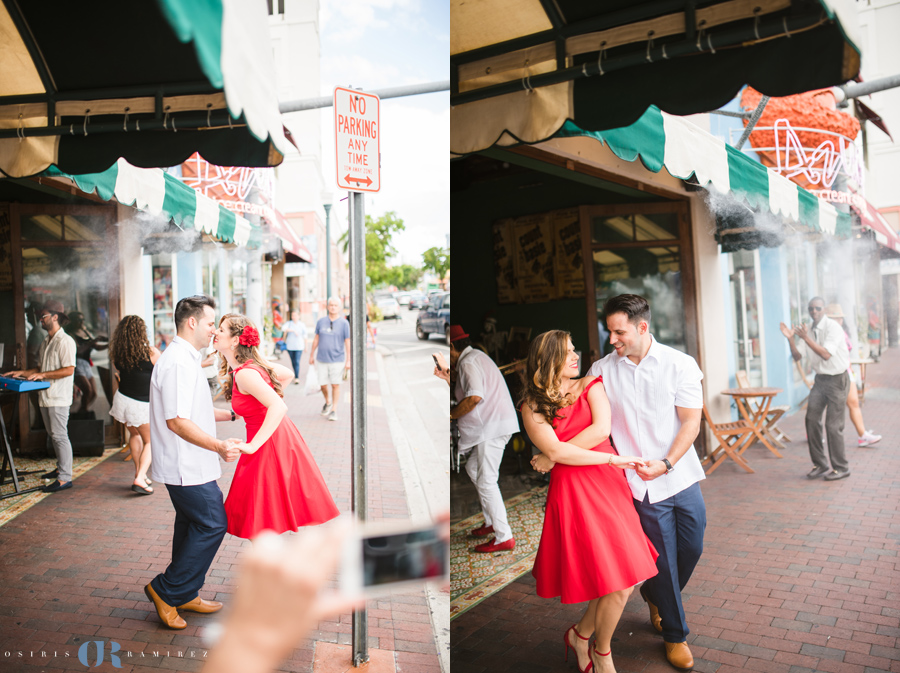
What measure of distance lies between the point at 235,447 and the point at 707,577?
265 centimetres

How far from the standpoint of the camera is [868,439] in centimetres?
342

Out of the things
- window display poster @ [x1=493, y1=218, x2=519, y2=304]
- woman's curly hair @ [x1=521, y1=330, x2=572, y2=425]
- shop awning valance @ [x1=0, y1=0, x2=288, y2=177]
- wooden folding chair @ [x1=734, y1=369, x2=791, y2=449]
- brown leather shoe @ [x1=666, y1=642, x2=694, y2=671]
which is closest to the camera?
shop awning valance @ [x1=0, y1=0, x2=288, y2=177]

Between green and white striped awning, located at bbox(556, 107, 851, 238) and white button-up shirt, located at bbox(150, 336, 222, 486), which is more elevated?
green and white striped awning, located at bbox(556, 107, 851, 238)

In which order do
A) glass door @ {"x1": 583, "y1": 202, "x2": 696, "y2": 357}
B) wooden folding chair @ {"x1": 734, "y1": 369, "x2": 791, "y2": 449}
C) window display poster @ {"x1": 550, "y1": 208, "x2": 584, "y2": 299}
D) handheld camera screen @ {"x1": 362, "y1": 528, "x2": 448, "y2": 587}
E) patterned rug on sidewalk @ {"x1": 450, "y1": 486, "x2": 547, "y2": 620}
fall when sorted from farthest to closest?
window display poster @ {"x1": 550, "y1": 208, "x2": 584, "y2": 299} < glass door @ {"x1": 583, "y1": 202, "x2": 696, "y2": 357} < patterned rug on sidewalk @ {"x1": 450, "y1": 486, "x2": 547, "y2": 620} < wooden folding chair @ {"x1": 734, "y1": 369, "x2": 791, "y2": 449} < handheld camera screen @ {"x1": 362, "y1": 528, "x2": 448, "y2": 587}

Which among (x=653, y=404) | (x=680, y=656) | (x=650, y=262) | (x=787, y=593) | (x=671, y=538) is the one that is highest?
(x=650, y=262)

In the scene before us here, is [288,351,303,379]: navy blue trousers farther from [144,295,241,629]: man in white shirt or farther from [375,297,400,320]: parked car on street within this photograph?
[375,297,400,320]: parked car on street

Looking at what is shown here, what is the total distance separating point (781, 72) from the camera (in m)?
2.46

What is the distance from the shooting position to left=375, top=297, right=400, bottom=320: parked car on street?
112 inches

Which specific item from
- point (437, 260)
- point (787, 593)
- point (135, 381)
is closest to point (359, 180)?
point (437, 260)

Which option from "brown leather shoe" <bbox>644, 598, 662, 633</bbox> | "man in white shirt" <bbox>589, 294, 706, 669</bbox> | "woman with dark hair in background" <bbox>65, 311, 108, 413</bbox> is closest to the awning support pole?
"man in white shirt" <bbox>589, 294, 706, 669</bbox>

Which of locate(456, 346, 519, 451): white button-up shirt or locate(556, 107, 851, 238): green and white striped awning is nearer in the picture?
locate(556, 107, 851, 238): green and white striped awning

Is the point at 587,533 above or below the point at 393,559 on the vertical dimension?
below

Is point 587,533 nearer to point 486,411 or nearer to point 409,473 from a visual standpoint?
point 409,473
